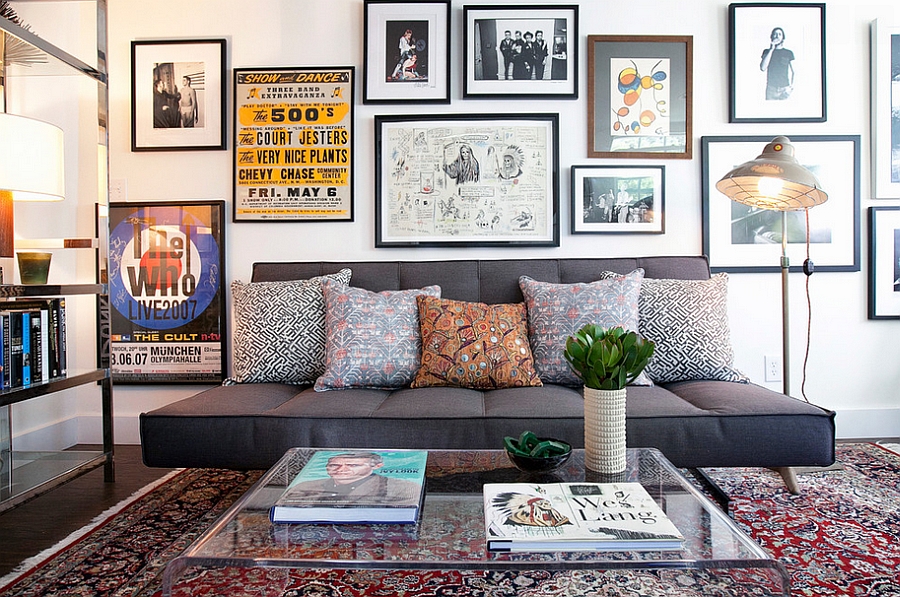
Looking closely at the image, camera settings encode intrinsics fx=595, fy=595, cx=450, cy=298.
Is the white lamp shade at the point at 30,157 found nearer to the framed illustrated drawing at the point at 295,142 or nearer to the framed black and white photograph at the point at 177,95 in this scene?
the framed black and white photograph at the point at 177,95

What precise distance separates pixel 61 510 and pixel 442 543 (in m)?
1.80

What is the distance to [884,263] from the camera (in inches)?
115

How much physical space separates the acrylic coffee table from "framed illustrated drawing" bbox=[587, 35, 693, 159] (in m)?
2.02

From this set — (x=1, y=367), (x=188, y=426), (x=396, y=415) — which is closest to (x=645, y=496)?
(x=396, y=415)

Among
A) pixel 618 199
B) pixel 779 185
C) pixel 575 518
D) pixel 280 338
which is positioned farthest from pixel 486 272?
pixel 575 518

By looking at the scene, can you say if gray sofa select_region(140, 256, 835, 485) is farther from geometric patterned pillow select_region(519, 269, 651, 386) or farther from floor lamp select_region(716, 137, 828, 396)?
floor lamp select_region(716, 137, 828, 396)

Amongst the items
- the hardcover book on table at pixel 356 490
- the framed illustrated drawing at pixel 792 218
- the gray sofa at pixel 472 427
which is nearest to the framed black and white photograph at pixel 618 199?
the framed illustrated drawing at pixel 792 218

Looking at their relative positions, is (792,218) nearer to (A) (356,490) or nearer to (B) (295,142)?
(B) (295,142)

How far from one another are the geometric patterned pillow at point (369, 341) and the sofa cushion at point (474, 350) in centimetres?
7

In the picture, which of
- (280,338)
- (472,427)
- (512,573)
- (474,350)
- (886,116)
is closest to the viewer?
(512,573)

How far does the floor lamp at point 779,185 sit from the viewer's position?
229 cm

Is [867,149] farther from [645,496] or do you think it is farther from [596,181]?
[645,496]

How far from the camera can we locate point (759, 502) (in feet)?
6.98

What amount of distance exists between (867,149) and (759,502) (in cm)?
193
